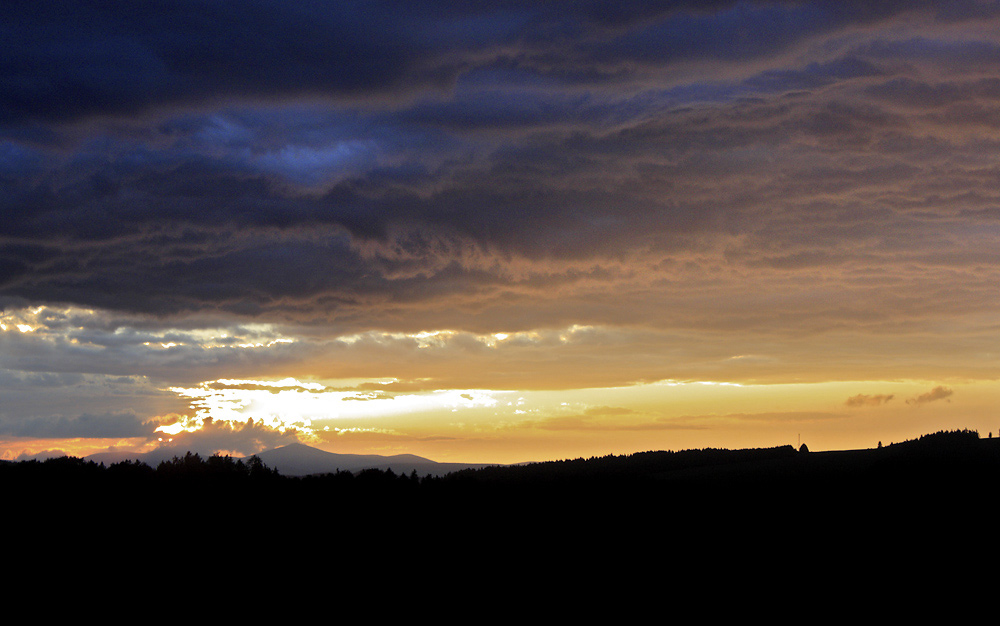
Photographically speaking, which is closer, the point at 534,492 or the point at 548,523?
the point at 548,523

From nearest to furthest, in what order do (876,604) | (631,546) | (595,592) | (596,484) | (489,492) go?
(876,604) → (595,592) → (631,546) → (489,492) → (596,484)

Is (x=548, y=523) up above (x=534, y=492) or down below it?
below

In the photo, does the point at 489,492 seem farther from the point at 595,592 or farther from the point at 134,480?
the point at 134,480

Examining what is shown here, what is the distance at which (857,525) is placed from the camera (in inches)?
4444

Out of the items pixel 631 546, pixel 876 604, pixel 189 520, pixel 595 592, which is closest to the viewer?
pixel 876 604

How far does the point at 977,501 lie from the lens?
116 metres

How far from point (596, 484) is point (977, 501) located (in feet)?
217

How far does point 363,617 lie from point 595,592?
90.9 feet

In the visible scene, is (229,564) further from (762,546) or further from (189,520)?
(762,546)

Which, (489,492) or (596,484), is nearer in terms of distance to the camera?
(489,492)

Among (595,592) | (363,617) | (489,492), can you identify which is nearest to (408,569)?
(363,617)

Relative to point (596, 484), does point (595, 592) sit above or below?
below

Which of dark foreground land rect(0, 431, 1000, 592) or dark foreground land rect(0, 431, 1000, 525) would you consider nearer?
dark foreground land rect(0, 431, 1000, 592)

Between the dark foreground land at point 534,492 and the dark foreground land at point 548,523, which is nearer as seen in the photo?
the dark foreground land at point 548,523
